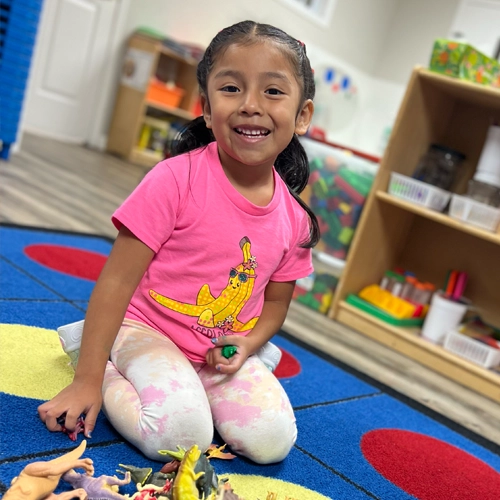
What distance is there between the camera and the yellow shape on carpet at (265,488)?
68 centimetres

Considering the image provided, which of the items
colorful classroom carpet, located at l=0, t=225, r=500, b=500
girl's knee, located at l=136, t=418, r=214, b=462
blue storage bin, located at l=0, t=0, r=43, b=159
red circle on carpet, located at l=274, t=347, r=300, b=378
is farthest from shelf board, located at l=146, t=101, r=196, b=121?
girl's knee, located at l=136, t=418, r=214, b=462

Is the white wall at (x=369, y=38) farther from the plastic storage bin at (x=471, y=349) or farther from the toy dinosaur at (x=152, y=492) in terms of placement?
the toy dinosaur at (x=152, y=492)

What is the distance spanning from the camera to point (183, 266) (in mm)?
788

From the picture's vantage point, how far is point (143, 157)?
356 cm

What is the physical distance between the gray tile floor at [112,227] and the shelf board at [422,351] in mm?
31

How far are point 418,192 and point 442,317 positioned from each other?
1.08 feet

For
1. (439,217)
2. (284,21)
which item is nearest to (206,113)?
(439,217)

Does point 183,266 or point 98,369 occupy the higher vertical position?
point 183,266

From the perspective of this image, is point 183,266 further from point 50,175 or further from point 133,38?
point 133,38

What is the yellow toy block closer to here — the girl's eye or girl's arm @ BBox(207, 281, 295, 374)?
girl's arm @ BBox(207, 281, 295, 374)

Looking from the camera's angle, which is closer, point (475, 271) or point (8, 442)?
point (8, 442)

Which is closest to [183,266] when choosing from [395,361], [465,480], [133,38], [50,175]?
[465,480]

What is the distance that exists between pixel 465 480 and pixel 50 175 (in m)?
1.88

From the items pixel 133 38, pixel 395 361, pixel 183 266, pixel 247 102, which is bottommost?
pixel 395 361
